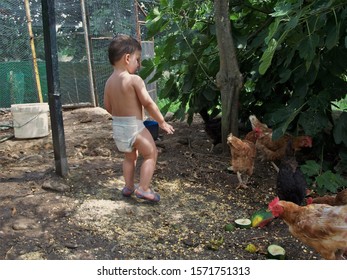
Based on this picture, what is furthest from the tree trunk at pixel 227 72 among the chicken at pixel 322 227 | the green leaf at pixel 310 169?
the chicken at pixel 322 227

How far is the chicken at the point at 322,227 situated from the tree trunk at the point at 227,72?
1.80 metres

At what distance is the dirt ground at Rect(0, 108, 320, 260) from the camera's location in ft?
7.95

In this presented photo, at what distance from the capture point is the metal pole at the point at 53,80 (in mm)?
3158

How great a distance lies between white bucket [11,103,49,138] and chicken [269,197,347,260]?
3676 millimetres

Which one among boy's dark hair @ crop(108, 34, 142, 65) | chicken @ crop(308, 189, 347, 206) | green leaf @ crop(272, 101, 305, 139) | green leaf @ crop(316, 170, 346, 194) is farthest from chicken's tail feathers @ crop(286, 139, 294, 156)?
boy's dark hair @ crop(108, 34, 142, 65)

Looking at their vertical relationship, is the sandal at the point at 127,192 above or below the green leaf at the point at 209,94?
below

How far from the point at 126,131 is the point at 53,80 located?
2.73 ft

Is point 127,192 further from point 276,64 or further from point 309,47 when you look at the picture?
point 276,64

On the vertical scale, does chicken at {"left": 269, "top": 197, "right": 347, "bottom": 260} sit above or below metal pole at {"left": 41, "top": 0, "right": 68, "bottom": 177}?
below

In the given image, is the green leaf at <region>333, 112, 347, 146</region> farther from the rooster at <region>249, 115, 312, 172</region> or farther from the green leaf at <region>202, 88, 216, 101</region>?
the green leaf at <region>202, 88, 216, 101</region>

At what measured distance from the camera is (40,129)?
5.18 metres

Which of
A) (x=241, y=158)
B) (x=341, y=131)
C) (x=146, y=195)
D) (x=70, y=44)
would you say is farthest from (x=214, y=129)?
(x=70, y=44)

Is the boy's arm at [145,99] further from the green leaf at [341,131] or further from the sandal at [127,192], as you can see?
the green leaf at [341,131]

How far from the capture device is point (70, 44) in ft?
23.4
